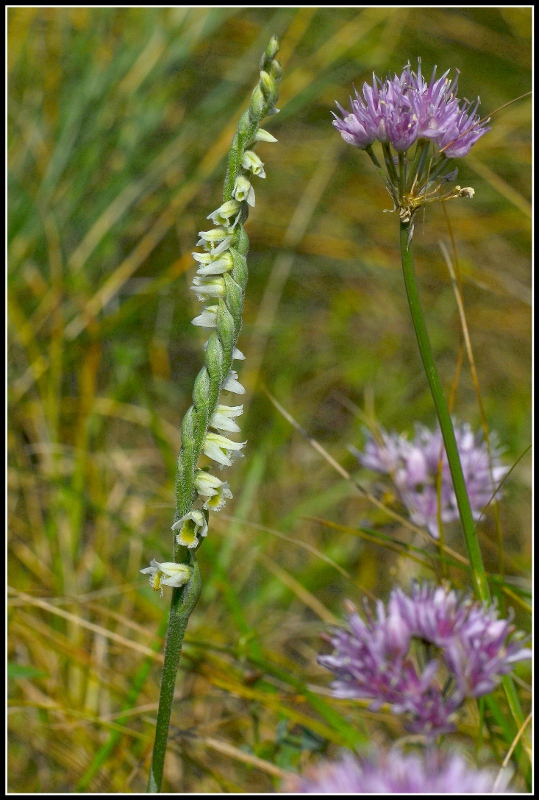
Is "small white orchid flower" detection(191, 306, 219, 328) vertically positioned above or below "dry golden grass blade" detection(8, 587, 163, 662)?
above

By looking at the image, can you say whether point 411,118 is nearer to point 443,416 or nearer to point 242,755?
point 443,416

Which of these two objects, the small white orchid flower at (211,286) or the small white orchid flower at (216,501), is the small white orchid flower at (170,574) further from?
the small white orchid flower at (211,286)

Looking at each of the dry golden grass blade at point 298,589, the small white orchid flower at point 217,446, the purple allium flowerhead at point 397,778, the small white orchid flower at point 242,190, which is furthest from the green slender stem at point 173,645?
the dry golden grass blade at point 298,589

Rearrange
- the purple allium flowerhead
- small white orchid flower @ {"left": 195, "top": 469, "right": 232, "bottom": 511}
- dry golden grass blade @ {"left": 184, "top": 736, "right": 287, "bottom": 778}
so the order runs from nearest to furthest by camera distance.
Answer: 1. the purple allium flowerhead
2. small white orchid flower @ {"left": 195, "top": 469, "right": 232, "bottom": 511}
3. dry golden grass blade @ {"left": 184, "top": 736, "right": 287, "bottom": 778}

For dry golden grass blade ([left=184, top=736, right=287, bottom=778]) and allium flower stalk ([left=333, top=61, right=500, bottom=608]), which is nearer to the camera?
allium flower stalk ([left=333, top=61, right=500, bottom=608])

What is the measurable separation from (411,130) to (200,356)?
84.2 inches

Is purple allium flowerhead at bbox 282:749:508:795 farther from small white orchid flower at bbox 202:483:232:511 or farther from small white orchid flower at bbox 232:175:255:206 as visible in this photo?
small white orchid flower at bbox 232:175:255:206

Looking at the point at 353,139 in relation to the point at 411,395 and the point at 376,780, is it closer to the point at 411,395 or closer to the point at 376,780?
the point at 376,780

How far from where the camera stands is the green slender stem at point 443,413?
1.08 metres

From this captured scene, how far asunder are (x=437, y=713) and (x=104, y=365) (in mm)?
2179

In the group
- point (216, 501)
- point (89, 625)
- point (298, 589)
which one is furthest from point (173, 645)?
point (298, 589)

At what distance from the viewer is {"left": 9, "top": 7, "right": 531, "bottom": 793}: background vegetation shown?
193 cm

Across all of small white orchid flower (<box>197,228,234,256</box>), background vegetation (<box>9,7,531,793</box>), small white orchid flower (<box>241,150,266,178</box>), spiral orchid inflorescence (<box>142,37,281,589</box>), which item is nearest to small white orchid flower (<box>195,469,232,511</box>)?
spiral orchid inflorescence (<box>142,37,281,589</box>)

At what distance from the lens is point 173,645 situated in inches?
44.3
